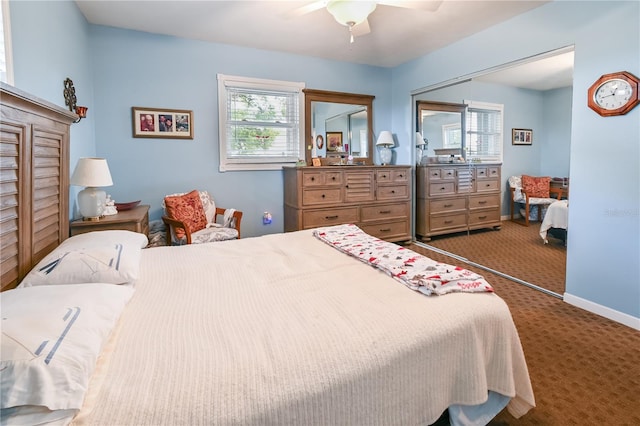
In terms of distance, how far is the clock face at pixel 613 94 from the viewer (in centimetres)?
242

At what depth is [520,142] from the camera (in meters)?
3.66

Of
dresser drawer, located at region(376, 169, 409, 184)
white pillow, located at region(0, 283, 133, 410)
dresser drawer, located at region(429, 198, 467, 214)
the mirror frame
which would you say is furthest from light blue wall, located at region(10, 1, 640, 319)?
white pillow, located at region(0, 283, 133, 410)

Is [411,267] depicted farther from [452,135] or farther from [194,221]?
[452,135]

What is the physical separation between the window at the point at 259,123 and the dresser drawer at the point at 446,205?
202 centimetres

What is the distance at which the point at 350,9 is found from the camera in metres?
2.24

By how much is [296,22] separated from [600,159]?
296 centimetres

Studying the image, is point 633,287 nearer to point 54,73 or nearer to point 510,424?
point 510,424

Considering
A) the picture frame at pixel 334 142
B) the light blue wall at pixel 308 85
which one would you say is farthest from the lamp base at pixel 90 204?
the picture frame at pixel 334 142

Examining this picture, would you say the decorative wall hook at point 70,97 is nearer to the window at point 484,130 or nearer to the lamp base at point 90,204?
the lamp base at point 90,204

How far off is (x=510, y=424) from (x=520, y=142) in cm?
303

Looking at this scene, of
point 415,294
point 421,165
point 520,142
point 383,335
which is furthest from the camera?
point 421,165

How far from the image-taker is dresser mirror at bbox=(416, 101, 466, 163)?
4301 mm

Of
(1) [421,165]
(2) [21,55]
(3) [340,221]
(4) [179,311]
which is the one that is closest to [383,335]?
(4) [179,311]

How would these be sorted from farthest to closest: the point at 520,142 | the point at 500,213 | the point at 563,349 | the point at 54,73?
the point at 500,213 < the point at 520,142 < the point at 54,73 < the point at 563,349
